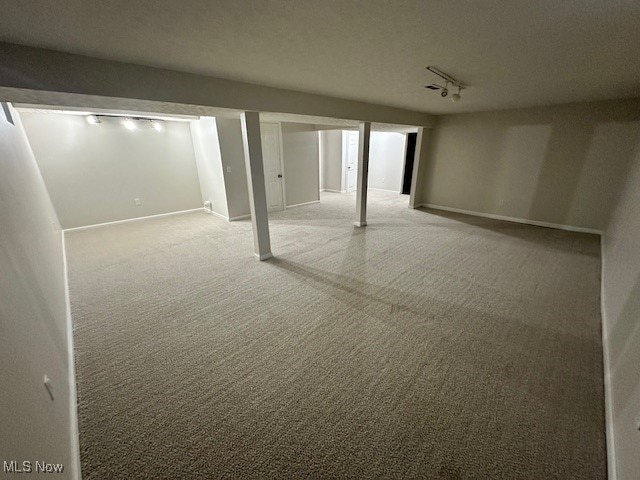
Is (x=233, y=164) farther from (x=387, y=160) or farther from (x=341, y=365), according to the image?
(x=387, y=160)

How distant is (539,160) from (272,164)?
543 centimetres

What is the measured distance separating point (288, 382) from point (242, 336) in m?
0.62

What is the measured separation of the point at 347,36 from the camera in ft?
5.20

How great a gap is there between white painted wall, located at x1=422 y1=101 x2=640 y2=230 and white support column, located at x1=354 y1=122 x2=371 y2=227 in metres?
2.53

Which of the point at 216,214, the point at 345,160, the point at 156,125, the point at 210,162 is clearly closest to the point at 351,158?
the point at 345,160

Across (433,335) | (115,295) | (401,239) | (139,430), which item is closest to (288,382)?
(139,430)

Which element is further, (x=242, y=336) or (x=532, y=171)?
(x=532, y=171)

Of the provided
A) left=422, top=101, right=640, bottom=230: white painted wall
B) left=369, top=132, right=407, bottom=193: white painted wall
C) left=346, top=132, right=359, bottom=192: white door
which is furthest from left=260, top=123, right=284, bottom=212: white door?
left=369, top=132, right=407, bottom=193: white painted wall

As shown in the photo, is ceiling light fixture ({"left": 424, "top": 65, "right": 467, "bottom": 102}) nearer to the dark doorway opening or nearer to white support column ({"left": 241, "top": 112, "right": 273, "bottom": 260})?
white support column ({"left": 241, "top": 112, "right": 273, "bottom": 260})

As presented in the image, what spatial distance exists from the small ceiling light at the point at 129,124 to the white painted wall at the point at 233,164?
1853 millimetres

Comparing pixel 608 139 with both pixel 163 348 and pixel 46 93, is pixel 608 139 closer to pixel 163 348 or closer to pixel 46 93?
pixel 163 348

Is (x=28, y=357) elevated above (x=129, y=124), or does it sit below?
below

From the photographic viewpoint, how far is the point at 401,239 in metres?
4.22

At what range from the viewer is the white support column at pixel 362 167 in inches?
173
